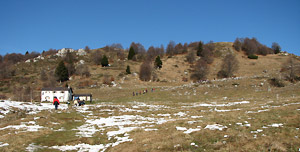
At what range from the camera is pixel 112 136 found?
47.1 ft

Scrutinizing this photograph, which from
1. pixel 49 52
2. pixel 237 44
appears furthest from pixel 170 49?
pixel 49 52

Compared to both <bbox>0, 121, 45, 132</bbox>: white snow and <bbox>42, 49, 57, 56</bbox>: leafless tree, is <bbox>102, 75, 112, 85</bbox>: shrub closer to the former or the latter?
<bbox>0, 121, 45, 132</bbox>: white snow

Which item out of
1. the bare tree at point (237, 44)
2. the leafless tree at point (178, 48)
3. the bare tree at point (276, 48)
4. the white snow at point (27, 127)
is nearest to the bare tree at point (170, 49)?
the leafless tree at point (178, 48)

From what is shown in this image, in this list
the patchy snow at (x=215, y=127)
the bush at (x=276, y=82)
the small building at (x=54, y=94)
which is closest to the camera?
the patchy snow at (x=215, y=127)

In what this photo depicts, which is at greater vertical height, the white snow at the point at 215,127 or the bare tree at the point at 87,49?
the bare tree at the point at 87,49

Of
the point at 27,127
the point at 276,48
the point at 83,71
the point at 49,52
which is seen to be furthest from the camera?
the point at 49,52

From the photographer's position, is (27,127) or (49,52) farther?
(49,52)

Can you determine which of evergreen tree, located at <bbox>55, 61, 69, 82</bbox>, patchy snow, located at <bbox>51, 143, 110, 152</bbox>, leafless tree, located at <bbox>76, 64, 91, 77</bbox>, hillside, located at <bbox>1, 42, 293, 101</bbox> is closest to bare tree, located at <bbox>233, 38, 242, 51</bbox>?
hillside, located at <bbox>1, 42, 293, 101</bbox>

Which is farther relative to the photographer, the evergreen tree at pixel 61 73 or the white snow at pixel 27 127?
the evergreen tree at pixel 61 73

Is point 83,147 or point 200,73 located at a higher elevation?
point 200,73

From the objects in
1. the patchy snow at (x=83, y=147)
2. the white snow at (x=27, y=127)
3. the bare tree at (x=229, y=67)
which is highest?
the bare tree at (x=229, y=67)

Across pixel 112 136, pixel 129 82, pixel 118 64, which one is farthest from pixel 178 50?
pixel 112 136

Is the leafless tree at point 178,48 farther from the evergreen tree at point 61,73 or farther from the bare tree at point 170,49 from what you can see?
the evergreen tree at point 61,73

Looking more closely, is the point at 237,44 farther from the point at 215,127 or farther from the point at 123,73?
the point at 215,127
